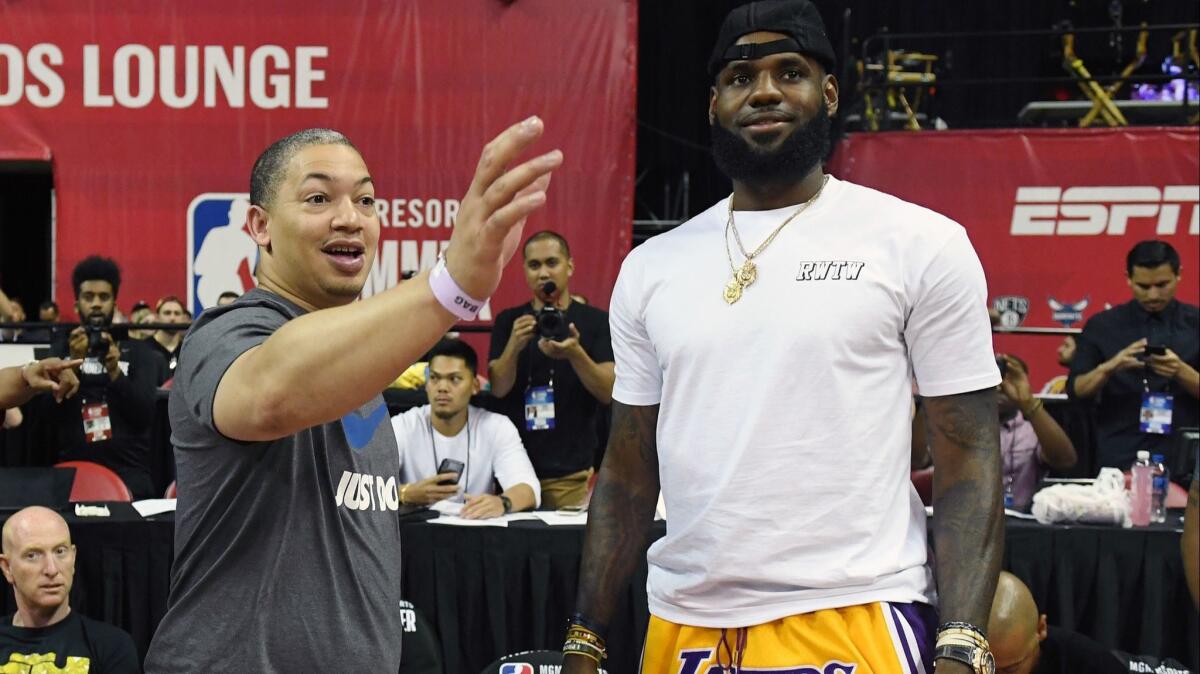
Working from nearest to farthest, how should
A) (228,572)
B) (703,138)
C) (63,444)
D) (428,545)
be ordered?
1. (228,572)
2. (428,545)
3. (63,444)
4. (703,138)

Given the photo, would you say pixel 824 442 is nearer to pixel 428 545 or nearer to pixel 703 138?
pixel 428 545

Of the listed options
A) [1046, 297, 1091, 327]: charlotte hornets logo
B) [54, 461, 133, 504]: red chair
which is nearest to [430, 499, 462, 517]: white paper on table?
[54, 461, 133, 504]: red chair

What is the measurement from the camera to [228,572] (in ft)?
5.65

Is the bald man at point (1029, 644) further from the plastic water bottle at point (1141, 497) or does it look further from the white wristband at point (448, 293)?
the white wristband at point (448, 293)

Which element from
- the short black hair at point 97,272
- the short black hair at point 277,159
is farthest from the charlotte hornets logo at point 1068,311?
the short black hair at point 277,159

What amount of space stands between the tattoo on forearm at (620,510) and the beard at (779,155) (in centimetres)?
45

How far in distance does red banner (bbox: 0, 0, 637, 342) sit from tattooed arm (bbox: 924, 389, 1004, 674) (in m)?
6.82

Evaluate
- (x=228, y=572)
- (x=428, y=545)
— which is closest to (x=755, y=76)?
(x=228, y=572)

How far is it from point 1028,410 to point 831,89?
373 centimetres

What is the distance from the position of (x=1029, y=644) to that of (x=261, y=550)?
2521 millimetres

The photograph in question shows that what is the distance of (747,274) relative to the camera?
2115 mm

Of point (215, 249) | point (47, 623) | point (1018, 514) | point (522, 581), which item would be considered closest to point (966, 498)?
point (522, 581)

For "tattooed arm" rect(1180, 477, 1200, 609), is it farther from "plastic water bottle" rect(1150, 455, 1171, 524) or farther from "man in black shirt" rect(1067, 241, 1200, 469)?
"man in black shirt" rect(1067, 241, 1200, 469)

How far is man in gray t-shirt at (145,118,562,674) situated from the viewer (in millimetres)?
1620
